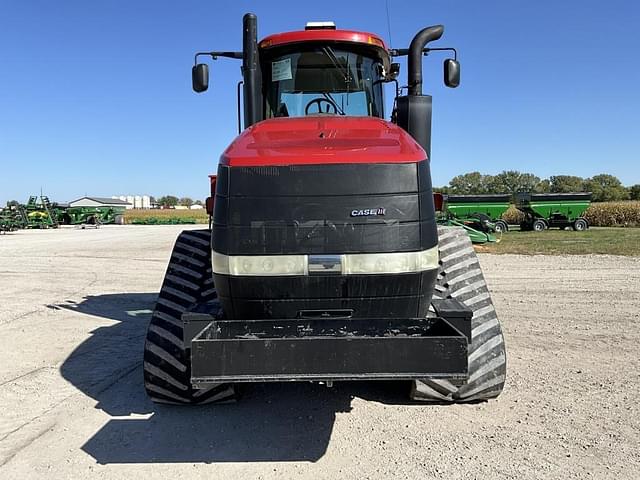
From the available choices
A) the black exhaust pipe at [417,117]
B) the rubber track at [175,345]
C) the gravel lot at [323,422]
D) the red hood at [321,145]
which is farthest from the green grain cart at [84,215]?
the red hood at [321,145]

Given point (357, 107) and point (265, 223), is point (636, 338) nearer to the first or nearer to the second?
point (357, 107)

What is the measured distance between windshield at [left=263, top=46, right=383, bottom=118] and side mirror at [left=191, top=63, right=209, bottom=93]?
2.16 feet

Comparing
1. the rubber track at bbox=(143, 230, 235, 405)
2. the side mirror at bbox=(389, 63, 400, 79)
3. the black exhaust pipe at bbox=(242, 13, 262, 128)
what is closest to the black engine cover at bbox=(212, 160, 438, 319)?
the rubber track at bbox=(143, 230, 235, 405)

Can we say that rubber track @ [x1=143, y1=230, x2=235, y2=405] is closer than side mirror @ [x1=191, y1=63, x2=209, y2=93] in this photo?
Yes

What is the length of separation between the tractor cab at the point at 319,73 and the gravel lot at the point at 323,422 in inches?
92.6

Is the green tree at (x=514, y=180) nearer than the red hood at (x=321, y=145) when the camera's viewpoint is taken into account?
No

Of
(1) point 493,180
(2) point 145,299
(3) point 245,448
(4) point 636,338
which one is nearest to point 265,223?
(3) point 245,448

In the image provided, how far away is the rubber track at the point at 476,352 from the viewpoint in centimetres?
398

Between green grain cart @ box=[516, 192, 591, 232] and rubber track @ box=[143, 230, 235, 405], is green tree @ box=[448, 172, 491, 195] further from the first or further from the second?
rubber track @ box=[143, 230, 235, 405]

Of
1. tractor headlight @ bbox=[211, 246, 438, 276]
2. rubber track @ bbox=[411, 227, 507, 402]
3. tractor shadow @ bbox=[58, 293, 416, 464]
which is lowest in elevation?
tractor shadow @ bbox=[58, 293, 416, 464]

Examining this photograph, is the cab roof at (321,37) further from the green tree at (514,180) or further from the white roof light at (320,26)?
the green tree at (514,180)

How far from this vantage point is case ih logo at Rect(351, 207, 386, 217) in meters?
3.13

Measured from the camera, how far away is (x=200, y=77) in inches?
194

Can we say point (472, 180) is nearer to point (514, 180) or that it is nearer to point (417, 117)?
point (514, 180)
